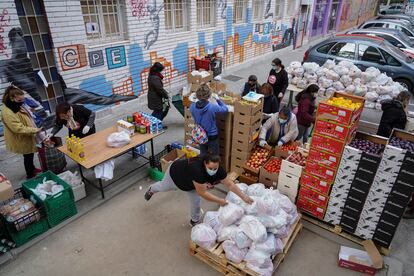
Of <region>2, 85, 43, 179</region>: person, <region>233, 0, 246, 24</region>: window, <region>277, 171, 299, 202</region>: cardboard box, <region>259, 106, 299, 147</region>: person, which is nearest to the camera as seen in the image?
<region>2, 85, 43, 179</region>: person

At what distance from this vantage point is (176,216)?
4.97 m

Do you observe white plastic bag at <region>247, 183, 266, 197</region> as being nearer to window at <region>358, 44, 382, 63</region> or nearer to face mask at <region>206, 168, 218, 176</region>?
face mask at <region>206, 168, 218, 176</region>

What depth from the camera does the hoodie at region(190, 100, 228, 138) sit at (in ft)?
16.1

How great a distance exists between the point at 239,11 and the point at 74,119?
9670 millimetres

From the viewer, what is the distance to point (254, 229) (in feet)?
12.3

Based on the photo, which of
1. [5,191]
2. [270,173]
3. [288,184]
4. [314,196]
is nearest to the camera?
[5,191]

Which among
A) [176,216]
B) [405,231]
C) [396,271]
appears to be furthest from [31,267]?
[405,231]

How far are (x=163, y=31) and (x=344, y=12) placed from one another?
22683mm

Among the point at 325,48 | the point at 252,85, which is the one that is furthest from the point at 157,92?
the point at 325,48

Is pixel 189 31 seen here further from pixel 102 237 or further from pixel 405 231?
pixel 405 231

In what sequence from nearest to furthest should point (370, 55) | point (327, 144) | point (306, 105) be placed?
point (327, 144)
point (306, 105)
point (370, 55)

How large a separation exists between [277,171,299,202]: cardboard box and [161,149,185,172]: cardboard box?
1.95m

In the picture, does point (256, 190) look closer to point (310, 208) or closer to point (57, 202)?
point (310, 208)

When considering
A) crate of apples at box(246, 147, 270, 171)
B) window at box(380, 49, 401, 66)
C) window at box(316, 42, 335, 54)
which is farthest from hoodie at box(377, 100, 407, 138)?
window at box(316, 42, 335, 54)
